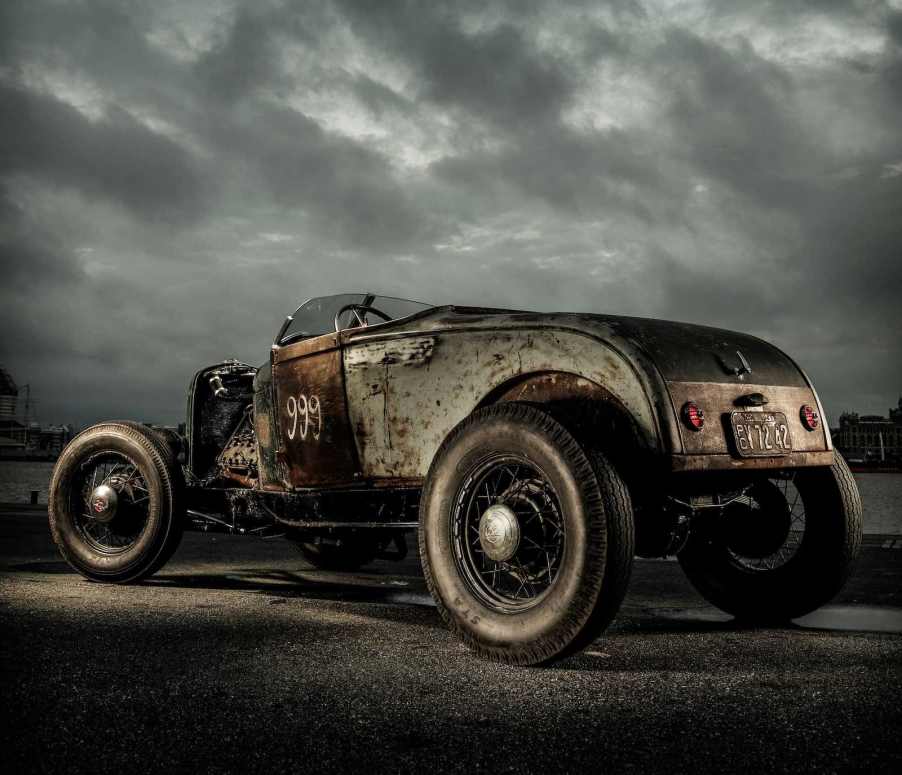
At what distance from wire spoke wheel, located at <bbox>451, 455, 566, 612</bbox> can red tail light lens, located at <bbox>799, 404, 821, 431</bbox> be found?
1392 mm

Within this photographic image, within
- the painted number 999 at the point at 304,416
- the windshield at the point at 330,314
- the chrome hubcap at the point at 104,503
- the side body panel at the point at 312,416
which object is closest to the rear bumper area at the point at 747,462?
the side body panel at the point at 312,416

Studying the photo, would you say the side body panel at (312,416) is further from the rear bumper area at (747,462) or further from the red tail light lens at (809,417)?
the red tail light lens at (809,417)

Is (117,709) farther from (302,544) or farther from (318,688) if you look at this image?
(302,544)

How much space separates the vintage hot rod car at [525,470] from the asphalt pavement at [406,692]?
1.09 feet

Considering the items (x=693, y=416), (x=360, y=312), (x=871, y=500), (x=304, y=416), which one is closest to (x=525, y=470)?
(x=693, y=416)

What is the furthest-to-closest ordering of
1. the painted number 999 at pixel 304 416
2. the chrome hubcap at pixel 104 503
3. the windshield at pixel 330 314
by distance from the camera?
the chrome hubcap at pixel 104 503 < the windshield at pixel 330 314 < the painted number 999 at pixel 304 416

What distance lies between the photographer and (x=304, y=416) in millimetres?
4699

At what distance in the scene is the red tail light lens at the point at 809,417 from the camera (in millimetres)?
4008

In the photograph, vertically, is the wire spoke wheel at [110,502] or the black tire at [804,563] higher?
the wire spoke wheel at [110,502]

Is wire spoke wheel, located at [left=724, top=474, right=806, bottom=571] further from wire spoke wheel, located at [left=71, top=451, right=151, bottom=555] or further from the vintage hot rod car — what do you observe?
wire spoke wheel, located at [left=71, top=451, right=151, bottom=555]

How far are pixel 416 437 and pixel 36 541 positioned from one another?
18.4 ft

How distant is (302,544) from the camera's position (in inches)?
266

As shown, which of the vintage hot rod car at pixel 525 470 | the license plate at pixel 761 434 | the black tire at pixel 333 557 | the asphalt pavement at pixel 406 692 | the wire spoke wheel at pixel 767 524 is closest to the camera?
the asphalt pavement at pixel 406 692

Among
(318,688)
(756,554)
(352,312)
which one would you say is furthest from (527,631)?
(352,312)
